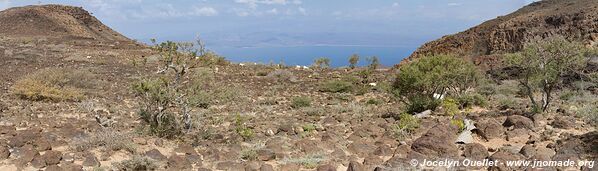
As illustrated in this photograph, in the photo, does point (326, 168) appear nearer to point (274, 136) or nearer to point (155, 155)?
point (155, 155)

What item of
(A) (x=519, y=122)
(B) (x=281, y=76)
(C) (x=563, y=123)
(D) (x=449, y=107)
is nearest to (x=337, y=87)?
(B) (x=281, y=76)

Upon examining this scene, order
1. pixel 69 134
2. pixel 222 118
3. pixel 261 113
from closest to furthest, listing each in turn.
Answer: pixel 69 134
pixel 222 118
pixel 261 113

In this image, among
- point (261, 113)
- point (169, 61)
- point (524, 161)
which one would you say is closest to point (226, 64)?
point (261, 113)

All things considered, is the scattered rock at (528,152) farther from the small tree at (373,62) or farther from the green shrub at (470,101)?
the small tree at (373,62)

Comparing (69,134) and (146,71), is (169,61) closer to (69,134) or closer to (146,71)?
(69,134)

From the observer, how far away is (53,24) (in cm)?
5394

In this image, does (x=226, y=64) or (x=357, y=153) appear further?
(x=226, y=64)

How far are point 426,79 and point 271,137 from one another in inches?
247

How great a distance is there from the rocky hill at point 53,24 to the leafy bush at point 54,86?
27514 millimetres

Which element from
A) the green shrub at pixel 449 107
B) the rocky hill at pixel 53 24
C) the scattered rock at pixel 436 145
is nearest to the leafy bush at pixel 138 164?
the scattered rock at pixel 436 145

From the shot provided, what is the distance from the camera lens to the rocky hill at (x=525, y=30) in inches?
1406

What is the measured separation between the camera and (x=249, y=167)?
877 centimetres

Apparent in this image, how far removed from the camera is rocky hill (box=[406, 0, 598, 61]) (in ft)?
117

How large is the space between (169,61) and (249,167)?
15.8ft
